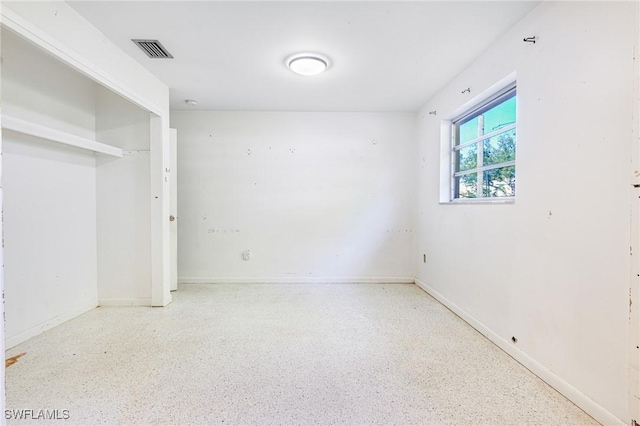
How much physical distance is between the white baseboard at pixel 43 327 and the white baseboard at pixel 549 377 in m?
3.54

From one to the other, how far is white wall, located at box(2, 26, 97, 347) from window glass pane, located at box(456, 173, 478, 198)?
3.77 metres

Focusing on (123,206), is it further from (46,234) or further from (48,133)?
(48,133)

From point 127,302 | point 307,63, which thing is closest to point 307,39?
point 307,63

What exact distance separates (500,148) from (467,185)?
1.97ft

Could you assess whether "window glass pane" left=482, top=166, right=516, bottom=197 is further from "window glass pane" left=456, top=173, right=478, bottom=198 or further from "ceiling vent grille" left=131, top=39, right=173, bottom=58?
"ceiling vent grille" left=131, top=39, right=173, bottom=58

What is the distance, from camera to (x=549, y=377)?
164cm

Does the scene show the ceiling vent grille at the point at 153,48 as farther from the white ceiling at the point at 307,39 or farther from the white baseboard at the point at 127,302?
the white baseboard at the point at 127,302

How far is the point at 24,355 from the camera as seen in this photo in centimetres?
195

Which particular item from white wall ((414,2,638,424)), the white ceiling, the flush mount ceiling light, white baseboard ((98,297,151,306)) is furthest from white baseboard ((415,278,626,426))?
white baseboard ((98,297,151,306))

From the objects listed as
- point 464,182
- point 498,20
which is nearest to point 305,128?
point 464,182

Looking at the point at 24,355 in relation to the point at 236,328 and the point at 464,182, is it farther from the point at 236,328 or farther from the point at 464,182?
the point at 464,182

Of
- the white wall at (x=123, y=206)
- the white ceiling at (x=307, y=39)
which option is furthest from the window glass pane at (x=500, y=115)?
the white wall at (x=123, y=206)

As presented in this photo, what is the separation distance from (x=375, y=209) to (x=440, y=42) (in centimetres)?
215

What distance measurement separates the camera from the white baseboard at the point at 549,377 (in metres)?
1.35
